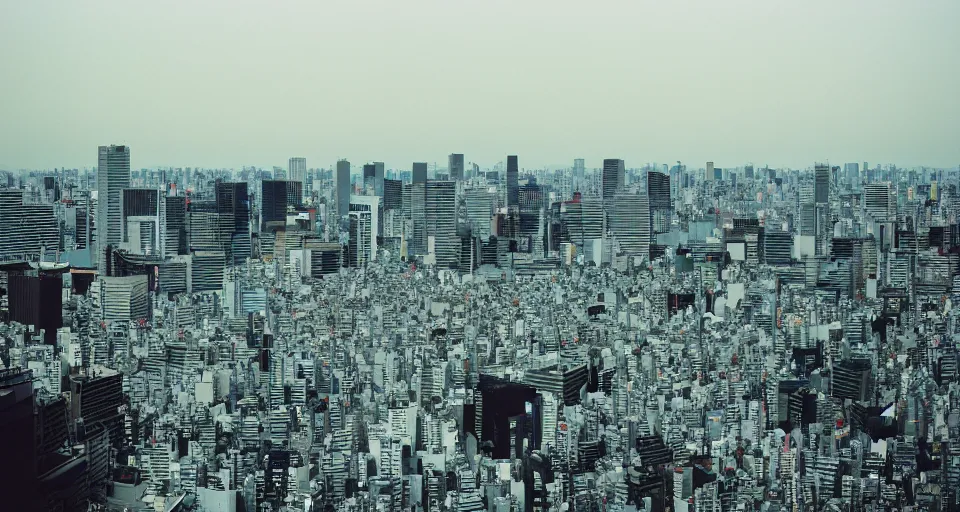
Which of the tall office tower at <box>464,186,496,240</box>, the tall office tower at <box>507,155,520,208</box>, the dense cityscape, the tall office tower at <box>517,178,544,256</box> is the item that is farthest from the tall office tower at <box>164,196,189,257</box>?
the tall office tower at <box>517,178,544,256</box>

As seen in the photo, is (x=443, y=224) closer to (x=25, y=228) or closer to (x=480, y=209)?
(x=480, y=209)

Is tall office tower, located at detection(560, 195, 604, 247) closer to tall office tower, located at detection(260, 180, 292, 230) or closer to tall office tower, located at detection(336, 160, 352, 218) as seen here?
tall office tower, located at detection(336, 160, 352, 218)

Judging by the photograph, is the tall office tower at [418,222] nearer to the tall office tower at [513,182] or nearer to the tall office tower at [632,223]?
the tall office tower at [513,182]

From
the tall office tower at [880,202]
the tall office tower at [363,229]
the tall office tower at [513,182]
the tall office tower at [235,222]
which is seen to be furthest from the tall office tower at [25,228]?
the tall office tower at [880,202]

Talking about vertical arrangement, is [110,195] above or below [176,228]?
above

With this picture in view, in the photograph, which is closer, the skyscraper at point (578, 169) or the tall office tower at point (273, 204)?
the skyscraper at point (578, 169)

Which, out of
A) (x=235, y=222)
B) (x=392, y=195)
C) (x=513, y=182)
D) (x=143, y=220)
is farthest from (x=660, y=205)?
(x=143, y=220)
